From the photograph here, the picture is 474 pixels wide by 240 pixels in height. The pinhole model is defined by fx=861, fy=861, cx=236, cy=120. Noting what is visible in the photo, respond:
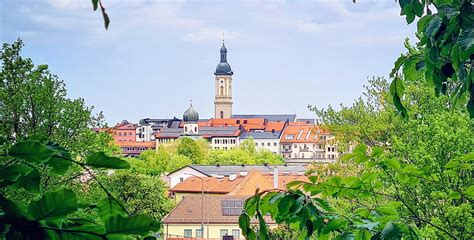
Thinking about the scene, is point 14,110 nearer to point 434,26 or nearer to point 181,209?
point 434,26

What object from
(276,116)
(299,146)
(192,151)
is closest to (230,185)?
(192,151)

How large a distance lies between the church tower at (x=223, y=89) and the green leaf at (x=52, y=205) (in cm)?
14784

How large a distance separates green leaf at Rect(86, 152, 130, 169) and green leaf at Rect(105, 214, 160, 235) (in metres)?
0.15

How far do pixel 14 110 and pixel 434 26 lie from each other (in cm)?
1963

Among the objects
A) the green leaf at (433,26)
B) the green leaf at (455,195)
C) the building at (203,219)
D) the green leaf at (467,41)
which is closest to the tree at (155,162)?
the building at (203,219)

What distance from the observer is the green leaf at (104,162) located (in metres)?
1.05

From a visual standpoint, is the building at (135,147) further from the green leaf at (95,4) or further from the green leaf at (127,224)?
the green leaf at (127,224)

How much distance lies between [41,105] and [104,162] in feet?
67.9

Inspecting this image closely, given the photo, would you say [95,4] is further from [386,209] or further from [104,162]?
[386,209]

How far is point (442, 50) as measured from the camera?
1829 millimetres

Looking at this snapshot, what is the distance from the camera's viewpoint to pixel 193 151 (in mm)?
95688

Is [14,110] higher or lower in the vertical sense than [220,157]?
lower

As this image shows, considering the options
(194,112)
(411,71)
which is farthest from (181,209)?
(194,112)

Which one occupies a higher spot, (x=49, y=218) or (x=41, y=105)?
(x=41, y=105)
